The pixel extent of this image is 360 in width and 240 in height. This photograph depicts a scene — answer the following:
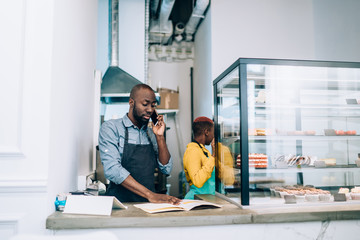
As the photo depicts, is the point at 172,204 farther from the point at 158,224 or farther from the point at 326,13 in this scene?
the point at 326,13

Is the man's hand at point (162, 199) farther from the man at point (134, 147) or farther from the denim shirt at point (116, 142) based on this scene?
the denim shirt at point (116, 142)

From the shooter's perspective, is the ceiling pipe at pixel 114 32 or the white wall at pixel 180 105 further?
the white wall at pixel 180 105

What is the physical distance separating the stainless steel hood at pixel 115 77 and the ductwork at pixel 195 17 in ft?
4.17

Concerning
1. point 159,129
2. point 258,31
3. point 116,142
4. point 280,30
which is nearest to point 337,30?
point 280,30

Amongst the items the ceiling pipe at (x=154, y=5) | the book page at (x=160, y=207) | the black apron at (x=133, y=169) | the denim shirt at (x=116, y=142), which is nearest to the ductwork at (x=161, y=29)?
the ceiling pipe at (x=154, y=5)

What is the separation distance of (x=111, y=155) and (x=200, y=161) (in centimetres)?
92

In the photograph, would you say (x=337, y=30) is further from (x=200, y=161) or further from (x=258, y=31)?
(x=200, y=161)

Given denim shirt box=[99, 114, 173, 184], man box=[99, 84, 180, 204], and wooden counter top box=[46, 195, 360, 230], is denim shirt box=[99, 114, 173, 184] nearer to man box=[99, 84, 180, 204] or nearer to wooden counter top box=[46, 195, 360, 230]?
man box=[99, 84, 180, 204]

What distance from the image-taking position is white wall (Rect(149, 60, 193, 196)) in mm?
6234

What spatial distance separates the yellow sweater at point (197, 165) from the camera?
8.87ft

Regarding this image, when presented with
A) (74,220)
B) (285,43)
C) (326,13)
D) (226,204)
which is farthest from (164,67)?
(74,220)

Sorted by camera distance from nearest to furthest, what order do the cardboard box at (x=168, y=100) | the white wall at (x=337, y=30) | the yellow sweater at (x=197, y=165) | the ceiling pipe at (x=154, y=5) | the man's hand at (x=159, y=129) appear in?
the man's hand at (x=159, y=129), the yellow sweater at (x=197, y=165), the white wall at (x=337, y=30), the ceiling pipe at (x=154, y=5), the cardboard box at (x=168, y=100)

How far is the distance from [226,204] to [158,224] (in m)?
0.63

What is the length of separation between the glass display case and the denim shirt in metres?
0.65
